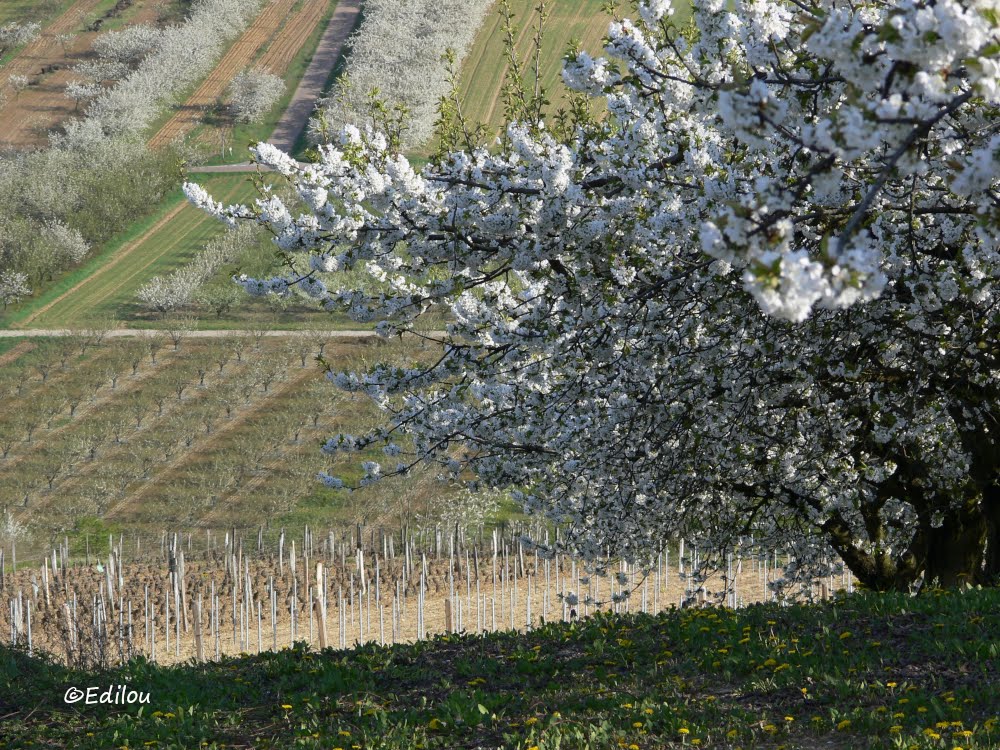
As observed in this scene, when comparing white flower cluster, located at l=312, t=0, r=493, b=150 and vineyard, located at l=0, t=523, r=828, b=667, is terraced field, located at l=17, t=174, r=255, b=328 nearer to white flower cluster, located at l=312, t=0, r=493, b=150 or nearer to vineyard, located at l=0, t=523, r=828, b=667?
white flower cluster, located at l=312, t=0, r=493, b=150

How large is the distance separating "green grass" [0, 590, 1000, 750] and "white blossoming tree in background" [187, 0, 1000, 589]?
156 centimetres

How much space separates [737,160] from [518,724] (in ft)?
13.8

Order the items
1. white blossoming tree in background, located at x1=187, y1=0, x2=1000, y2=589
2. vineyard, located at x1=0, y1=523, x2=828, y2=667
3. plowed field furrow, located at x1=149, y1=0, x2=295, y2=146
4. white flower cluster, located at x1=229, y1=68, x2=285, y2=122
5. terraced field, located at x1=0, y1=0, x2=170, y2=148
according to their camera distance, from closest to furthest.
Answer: white blossoming tree in background, located at x1=187, y1=0, x2=1000, y2=589
vineyard, located at x1=0, y1=523, x2=828, y2=667
white flower cluster, located at x1=229, y1=68, x2=285, y2=122
plowed field furrow, located at x1=149, y1=0, x2=295, y2=146
terraced field, located at x1=0, y1=0, x2=170, y2=148

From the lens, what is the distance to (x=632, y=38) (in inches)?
295

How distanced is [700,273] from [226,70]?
6218 centimetres

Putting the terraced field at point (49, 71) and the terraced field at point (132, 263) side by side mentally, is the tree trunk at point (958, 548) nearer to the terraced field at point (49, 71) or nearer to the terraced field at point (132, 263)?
the terraced field at point (132, 263)

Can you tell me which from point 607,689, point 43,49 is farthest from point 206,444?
point 43,49

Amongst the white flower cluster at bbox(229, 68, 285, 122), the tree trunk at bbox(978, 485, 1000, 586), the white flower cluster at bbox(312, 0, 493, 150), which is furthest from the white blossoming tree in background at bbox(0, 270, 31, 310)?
the tree trunk at bbox(978, 485, 1000, 586)

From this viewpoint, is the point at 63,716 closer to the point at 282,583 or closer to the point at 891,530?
the point at 891,530

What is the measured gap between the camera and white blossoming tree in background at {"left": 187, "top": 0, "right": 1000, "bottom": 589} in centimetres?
678

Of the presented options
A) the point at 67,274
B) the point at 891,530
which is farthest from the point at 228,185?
the point at 891,530

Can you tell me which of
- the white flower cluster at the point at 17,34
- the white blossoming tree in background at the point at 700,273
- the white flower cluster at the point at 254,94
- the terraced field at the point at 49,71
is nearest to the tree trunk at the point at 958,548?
the white blossoming tree in background at the point at 700,273

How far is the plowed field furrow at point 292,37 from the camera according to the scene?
6369 cm

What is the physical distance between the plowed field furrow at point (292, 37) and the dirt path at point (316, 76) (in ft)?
4.01
